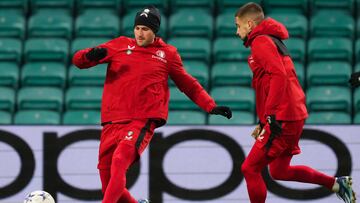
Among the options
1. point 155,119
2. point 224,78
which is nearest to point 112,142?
Answer: point 155,119

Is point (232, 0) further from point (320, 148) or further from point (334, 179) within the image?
point (334, 179)

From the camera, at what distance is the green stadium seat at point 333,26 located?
12453 millimetres

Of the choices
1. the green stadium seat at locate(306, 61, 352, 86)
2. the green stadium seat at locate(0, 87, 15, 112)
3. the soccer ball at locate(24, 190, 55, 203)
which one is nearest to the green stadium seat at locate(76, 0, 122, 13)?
the green stadium seat at locate(0, 87, 15, 112)

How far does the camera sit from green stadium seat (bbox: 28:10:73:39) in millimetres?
12562

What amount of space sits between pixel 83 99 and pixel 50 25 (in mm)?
1469

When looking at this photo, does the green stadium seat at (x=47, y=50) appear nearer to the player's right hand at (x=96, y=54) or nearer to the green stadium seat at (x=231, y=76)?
the green stadium seat at (x=231, y=76)

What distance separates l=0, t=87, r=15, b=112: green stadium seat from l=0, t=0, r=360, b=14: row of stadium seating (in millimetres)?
1607

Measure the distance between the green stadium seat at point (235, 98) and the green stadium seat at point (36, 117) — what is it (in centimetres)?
174

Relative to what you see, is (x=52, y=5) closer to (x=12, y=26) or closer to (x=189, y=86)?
(x=12, y=26)

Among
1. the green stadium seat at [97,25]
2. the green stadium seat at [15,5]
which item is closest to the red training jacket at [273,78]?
the green stadium seat at [97,25]

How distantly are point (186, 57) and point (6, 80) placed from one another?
2090 mm

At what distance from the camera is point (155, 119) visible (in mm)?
8062

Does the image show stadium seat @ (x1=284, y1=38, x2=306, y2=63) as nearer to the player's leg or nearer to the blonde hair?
the blonde hair

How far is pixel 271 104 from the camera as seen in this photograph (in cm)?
765
